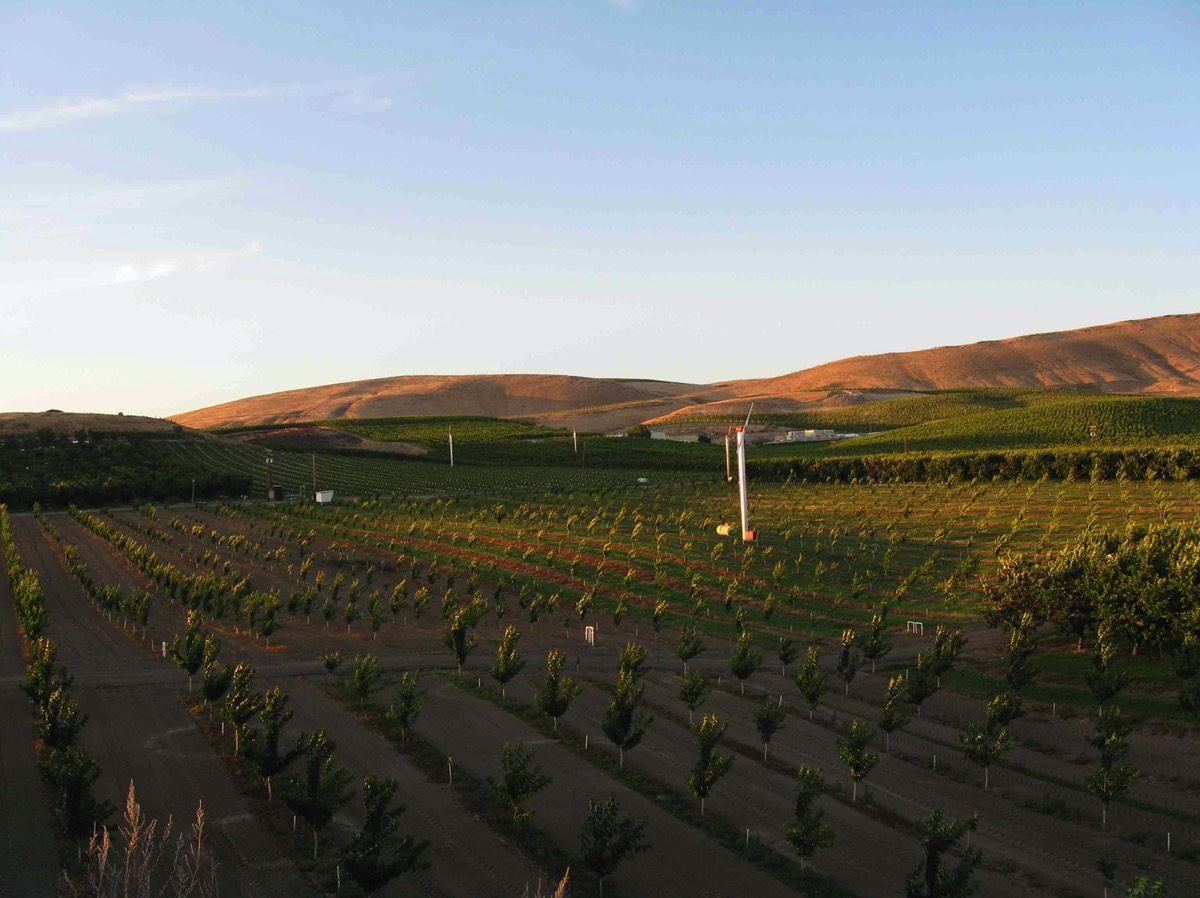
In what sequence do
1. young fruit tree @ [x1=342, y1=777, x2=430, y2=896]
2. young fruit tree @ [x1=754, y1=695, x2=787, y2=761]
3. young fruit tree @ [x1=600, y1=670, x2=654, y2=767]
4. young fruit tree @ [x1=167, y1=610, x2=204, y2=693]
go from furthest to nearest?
1. young fruit tree @ [x1=167, y1=610, x2=204, y2=693]
2. young fruit tree @ [x1=754, y1=695, x2=787, y2=761]
3. young fruit tree @ [x1=600, y1=670, x2=654, y2=767]
4. young fruit tree @ [x1=342, y1=777, x2=430, y2=896]

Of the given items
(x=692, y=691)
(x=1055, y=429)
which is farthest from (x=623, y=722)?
(x=1055, y=429)

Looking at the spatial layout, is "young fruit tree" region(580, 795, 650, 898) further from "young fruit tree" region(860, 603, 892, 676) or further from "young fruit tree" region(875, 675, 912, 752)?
"young fruit tree" region(860, 603, 892, 676)

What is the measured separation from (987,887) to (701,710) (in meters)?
11.6

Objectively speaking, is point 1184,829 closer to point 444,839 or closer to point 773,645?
point 444,839

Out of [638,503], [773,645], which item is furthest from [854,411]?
[773,645]

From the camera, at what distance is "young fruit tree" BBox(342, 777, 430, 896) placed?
17016mm

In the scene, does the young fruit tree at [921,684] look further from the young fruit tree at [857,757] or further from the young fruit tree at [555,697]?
the young fruit tree at [555,697]

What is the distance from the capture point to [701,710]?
29.0 meters

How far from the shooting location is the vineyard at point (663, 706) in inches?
764

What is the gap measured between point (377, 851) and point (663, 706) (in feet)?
44.0

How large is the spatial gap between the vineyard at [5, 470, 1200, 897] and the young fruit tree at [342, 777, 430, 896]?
109mm

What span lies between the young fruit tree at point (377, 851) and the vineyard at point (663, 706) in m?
0.11

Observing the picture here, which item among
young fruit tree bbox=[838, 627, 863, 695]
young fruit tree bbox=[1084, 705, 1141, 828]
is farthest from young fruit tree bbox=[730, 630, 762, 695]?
young fruit tree bbox=[1084, 705, 1141, 828]

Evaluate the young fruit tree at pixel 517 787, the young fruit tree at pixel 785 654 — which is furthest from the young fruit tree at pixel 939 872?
the young fruit tree at pixel 785 654
